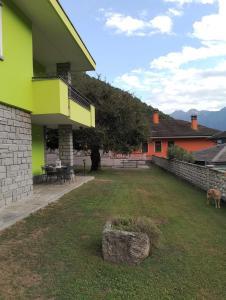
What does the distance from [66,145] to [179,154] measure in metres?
11.3

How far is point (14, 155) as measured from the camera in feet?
31.7

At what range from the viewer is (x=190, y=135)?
4444 cm

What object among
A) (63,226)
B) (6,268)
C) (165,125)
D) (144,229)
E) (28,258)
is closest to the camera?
(6,268)

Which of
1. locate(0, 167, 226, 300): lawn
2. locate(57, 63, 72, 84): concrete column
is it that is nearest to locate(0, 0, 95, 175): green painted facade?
locate(0, 167, 226, 300): lawn

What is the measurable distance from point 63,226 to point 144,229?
2175mm

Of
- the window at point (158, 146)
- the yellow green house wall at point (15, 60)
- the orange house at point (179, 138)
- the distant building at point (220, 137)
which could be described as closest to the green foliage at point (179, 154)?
the yellow green house wall at point (15, 60)

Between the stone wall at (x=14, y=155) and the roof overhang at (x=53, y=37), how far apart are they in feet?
9.83

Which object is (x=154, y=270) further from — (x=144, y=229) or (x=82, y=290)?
(x=82, y=290)

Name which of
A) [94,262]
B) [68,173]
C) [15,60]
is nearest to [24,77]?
[15,60]

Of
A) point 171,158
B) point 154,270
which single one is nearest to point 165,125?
point 171,158

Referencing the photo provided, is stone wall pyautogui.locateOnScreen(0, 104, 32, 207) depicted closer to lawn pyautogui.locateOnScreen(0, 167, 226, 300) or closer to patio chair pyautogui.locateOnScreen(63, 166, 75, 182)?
lawn pyautogui.locateOnScreen(0, 167, 226, 300)

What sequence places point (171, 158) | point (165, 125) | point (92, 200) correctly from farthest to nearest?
point (165, 125) < point (171, 158) < point (92, 200)

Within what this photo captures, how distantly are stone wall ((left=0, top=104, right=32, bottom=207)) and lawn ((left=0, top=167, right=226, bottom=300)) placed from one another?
1.24m

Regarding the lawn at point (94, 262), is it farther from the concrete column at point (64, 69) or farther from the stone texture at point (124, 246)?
the concrete column at point (64, 69)
